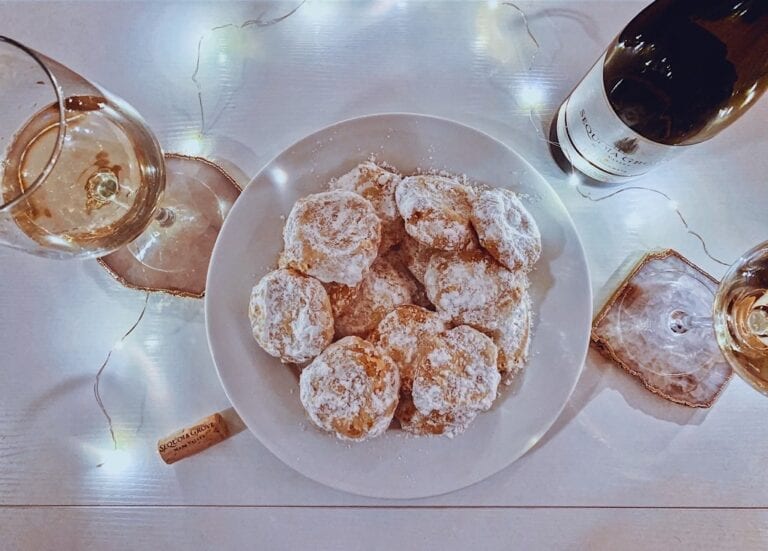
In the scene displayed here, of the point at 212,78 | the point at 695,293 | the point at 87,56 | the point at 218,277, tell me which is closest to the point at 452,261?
the point at 218,277

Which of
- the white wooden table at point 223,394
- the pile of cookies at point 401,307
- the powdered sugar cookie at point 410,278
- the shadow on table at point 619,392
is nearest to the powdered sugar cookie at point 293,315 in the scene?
the pile of cookies at point 401,307

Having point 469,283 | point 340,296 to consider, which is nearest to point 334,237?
point 340,296

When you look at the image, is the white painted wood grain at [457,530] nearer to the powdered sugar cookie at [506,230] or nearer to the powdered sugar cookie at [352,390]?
the powdered sugar cookie at [352,390]

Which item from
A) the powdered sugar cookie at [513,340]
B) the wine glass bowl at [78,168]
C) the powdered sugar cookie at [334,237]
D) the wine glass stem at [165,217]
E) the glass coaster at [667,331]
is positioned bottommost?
the glass coaster at [667,331]

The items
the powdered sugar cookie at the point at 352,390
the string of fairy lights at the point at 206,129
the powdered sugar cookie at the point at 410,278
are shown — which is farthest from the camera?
the string of fairy lights at the point at 206,129

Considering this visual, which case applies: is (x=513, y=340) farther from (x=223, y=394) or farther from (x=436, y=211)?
(x=223, y=394)

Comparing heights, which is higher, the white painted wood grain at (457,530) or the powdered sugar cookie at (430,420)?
the powdered sugar cookie at (430,420)

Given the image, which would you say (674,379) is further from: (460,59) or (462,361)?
(460,59)
